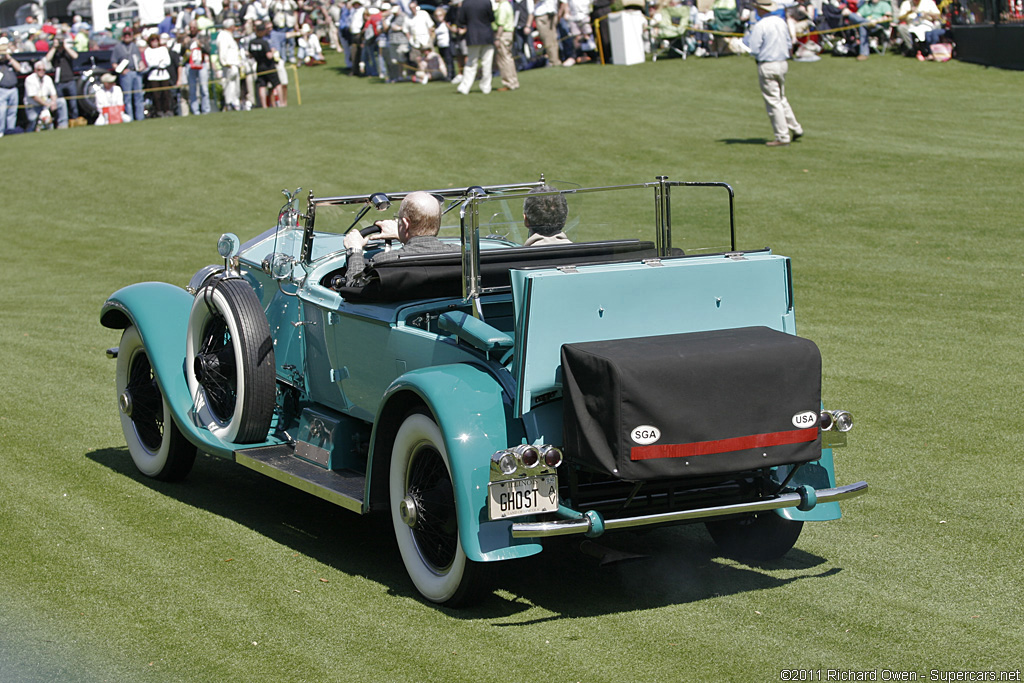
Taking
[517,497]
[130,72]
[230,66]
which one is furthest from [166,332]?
[130,72]

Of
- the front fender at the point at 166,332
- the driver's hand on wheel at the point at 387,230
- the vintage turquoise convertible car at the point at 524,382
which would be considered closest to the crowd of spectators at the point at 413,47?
the front fender at the point at 166,332

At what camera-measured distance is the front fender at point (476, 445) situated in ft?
15.0

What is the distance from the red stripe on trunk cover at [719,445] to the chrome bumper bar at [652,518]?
0.31 metres

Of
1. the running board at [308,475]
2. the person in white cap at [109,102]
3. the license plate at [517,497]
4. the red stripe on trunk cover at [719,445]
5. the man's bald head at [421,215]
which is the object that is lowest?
the running board at [308,475]

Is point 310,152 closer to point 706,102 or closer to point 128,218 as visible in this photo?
point 128,218

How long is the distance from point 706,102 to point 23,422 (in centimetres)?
1800

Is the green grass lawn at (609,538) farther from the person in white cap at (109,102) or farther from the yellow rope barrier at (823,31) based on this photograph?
the yellow rope barrier at (823,31)

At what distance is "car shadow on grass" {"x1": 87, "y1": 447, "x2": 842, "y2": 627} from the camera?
495 cm

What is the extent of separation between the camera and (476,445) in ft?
15.1

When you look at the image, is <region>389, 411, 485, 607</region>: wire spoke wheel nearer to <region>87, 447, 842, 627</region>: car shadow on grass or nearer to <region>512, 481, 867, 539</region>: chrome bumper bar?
<region>87, 447, 842, 627</region>: car shadow on grass

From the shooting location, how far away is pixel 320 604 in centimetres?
501

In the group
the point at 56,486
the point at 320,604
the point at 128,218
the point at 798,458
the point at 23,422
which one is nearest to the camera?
the point at 798,458

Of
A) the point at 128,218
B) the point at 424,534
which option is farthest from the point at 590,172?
the point at 424,534

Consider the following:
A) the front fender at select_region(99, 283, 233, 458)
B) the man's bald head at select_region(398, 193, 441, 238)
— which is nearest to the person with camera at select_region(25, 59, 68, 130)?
the front fender at select_region(99, 283, 233, 458)
